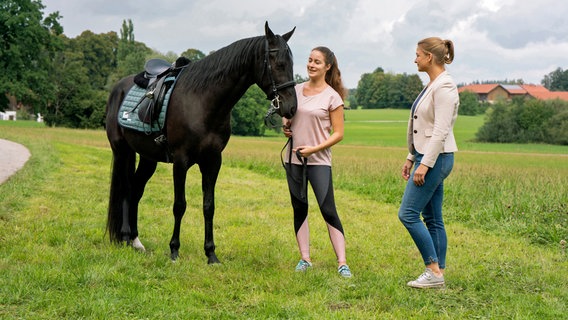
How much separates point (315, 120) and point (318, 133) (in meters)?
0.12

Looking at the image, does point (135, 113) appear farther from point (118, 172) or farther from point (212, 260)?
point (212, 260)

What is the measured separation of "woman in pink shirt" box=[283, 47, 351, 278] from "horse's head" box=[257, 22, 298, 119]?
0.31 meters

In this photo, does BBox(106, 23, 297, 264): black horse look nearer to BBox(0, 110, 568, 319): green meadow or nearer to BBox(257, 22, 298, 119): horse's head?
BBox(257, 22, 298, 119): horse's head

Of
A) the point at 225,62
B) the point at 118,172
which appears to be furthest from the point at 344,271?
the point at 118,172

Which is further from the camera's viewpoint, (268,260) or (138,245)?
(138,245)

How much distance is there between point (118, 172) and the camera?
578 centimetres

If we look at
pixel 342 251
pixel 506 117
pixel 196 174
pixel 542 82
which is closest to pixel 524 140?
pixel 506 117

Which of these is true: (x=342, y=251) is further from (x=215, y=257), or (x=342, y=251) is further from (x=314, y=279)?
(x=215, y=257)

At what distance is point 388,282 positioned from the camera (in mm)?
4469

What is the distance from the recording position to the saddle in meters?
5.07

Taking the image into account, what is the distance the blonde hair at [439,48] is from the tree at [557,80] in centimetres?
14932

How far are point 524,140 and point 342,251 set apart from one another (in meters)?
60.0

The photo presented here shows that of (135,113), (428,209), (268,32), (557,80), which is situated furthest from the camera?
(557,80)

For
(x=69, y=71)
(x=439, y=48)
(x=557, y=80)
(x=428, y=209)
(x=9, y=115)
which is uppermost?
(x=557, y=80)
